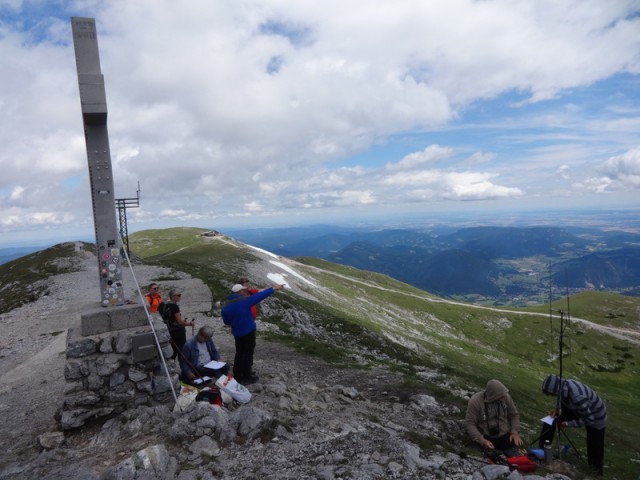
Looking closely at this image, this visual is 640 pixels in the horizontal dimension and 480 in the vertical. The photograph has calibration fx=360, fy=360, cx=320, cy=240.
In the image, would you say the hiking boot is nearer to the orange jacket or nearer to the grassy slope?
the orange jacket

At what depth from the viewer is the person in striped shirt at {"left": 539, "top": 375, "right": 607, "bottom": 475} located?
36.8ft

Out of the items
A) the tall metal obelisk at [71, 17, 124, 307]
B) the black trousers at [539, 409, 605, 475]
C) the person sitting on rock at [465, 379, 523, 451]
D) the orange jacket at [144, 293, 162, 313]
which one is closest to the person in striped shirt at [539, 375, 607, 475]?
the black trousers at [539, 409, 605, 475]

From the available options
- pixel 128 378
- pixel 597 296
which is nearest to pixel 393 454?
pixel 128 378

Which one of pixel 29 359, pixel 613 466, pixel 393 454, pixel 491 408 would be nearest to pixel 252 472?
pixel 393 454

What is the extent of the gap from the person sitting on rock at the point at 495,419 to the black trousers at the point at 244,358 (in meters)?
7.63

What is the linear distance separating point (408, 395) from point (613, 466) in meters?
9.48

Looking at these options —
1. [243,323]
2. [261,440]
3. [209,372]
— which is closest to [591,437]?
[261,440]

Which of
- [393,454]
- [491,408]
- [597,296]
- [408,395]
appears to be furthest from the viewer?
[597,296]

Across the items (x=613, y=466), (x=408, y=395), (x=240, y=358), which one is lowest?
(x=613, y=466)

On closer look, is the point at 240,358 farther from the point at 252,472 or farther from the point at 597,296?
the point at 597,296

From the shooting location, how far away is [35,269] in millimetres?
57469

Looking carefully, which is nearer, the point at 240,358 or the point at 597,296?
the point at 240,358

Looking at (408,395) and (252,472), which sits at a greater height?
(252,472)

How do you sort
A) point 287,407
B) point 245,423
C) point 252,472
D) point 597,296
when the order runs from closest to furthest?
1. point 252,472
2. point 245,423
3. point 287,407
4. point 597,296
